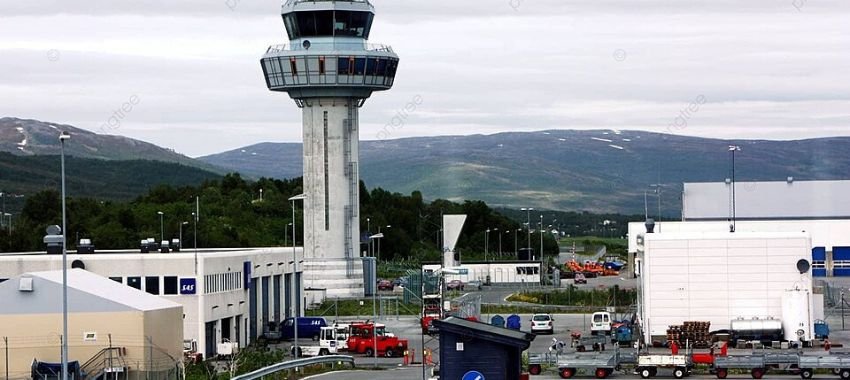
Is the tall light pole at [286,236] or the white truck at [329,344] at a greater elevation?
the tall light pole at [286,236]

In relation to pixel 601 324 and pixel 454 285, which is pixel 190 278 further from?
pixel 454 285

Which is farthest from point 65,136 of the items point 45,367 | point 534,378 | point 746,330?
point 746,330

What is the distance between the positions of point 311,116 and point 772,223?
40.2m

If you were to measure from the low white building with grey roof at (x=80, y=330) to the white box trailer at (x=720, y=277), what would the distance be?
114 ft

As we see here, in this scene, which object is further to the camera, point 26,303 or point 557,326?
point 557,326

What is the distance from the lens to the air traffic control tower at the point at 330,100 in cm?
12575

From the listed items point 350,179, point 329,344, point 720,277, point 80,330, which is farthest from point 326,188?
point 80,330

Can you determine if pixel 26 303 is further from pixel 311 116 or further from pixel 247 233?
pixel 247 233

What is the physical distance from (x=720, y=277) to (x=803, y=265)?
408 centimetres

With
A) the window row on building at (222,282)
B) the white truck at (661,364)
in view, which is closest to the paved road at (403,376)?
the white truck at (661,364)

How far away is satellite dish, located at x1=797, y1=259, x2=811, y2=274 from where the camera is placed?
8462 centimetres

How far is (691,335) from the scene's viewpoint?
8275 centimetres

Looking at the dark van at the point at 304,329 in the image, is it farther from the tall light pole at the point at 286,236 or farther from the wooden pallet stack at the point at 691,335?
the tall light pole at the point at 286,236

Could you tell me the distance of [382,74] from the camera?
12775 centimetres
